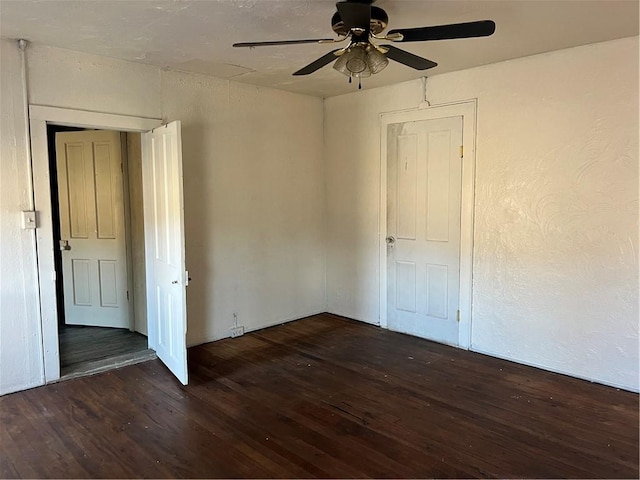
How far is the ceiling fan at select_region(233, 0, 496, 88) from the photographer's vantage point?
89.5 inches

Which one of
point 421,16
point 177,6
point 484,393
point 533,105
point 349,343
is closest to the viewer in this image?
point 177,6

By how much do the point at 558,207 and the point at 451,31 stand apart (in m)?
1.95

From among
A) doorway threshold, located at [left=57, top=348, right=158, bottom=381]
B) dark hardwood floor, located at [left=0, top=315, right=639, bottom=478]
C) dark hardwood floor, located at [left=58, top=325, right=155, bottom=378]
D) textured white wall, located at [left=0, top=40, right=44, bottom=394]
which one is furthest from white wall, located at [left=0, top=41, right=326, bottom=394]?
dark hardwood floor, located at [left=0, top=315, right=639, bottom=478]

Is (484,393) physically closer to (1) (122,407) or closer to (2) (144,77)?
(1) (122,407)

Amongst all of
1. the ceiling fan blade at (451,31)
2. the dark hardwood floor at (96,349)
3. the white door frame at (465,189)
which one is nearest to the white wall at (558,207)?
the white door frame at (465,189)

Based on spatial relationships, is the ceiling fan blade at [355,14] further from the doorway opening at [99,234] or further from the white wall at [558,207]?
the doorway opening at [99,234]

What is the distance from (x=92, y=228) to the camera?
200 inches

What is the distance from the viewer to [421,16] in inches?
112

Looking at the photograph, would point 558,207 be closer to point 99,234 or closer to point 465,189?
point 465,189

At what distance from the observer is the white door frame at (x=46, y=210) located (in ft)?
11.1

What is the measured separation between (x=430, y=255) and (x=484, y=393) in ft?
4.91

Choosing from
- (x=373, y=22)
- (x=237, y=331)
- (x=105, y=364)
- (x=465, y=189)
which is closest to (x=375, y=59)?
(x=373, y=22)

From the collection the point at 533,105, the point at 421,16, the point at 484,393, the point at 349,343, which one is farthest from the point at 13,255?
the point at 533,105

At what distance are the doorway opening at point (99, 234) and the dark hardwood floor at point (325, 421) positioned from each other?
4.23 feet
